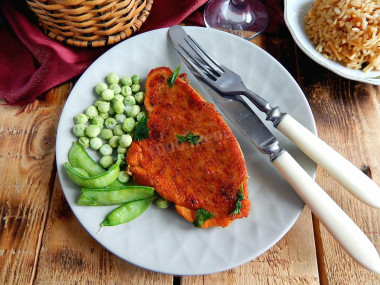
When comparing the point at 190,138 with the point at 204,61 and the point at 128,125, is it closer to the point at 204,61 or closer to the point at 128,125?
the point at 128,125

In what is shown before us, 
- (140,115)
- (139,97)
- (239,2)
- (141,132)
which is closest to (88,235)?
(141,132)

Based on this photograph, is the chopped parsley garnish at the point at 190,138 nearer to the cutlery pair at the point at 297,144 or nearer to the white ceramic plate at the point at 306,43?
the cutlery pair at the point at 297,144

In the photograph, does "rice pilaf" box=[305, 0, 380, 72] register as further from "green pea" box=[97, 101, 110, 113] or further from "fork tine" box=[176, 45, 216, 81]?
"green pea" box=[97, 101, 110, 113]

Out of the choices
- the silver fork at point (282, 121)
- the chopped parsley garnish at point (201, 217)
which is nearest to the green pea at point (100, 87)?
the silver fork at point (282, 121)

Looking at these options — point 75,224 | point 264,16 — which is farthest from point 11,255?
point 264,16

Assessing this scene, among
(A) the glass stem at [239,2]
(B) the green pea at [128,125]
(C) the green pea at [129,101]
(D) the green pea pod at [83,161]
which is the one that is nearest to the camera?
(D) the green pea pod at [83,161]
